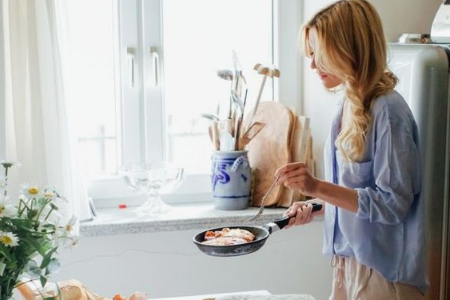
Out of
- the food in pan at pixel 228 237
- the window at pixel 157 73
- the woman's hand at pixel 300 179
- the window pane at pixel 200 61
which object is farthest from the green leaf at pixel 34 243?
the window pane at pixel 200 61

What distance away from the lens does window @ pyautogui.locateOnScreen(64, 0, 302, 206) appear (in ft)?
7.75

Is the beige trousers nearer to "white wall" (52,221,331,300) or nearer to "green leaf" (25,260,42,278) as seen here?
"white wall" (52,221,331,300)

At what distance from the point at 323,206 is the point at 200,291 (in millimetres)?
685

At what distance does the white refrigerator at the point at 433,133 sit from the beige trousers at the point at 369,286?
33 centimetres

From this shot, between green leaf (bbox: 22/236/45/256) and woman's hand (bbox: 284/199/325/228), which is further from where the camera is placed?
woman's hand (bbox: 284/199/325/228)

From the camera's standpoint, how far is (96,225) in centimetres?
212

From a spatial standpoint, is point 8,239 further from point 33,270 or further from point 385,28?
point 385,28

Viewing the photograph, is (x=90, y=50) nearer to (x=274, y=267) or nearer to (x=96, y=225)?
(x=96, y=225)

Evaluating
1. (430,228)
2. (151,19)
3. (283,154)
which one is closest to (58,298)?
(430,228)

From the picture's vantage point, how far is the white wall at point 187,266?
2.16 m

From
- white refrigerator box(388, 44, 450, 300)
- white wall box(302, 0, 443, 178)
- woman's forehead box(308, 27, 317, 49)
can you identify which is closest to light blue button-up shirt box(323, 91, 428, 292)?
woman's forehead box(308, 27, 317, 49)

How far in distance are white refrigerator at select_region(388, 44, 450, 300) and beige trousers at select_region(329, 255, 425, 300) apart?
0.33 meters

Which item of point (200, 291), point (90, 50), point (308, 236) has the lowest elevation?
point (200, 291)

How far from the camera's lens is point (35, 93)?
75.6 inches
